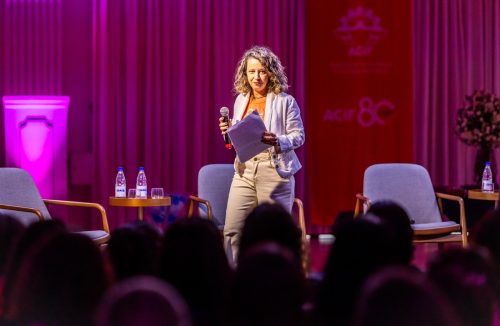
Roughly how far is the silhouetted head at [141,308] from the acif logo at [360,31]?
612 centimetres

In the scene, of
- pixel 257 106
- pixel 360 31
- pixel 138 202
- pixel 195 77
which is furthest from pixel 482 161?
pixel 138 202

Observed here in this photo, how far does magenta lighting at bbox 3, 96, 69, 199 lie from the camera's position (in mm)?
6027

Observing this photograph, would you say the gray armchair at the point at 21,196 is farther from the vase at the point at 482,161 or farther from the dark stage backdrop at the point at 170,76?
the vase at the point at 482,161

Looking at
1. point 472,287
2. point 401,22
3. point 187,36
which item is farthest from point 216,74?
point 472,287

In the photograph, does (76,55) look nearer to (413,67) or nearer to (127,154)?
(127,154)

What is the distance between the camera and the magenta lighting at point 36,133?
6027mm

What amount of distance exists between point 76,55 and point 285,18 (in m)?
2.01

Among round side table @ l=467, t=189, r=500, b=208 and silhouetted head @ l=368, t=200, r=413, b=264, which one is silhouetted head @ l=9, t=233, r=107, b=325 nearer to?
silhouetted head @ l=368, t=200, r=413, b=264

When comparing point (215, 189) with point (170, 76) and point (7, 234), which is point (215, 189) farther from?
point (7, 234)

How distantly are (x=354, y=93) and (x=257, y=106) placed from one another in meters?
2.69

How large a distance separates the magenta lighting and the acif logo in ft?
8.68

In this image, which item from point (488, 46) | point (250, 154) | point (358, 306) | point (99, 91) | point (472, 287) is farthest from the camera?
point (488, 46)

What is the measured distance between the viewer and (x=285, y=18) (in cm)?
688

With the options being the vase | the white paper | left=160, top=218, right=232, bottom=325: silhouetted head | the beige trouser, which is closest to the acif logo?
the vase
